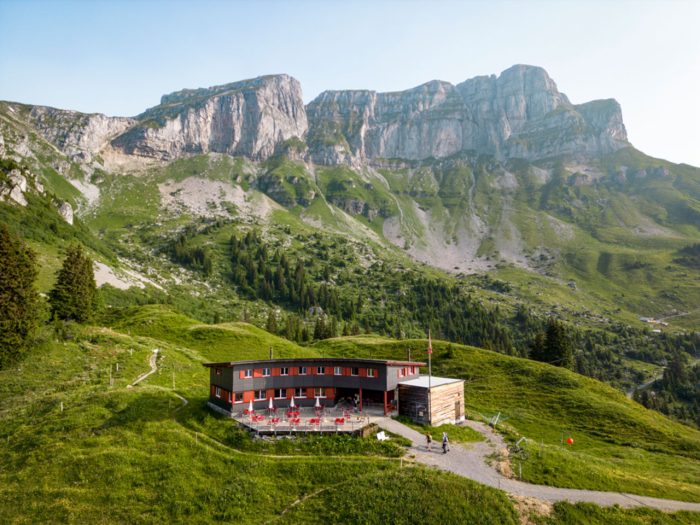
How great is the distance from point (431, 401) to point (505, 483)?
13.0 metres

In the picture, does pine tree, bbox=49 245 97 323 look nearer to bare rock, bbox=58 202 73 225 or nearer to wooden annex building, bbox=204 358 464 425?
wooden annex building, bbox=204 358 464 425

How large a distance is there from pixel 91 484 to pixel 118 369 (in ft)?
97.6

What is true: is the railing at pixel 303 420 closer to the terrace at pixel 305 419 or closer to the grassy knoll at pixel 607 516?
the terrace at pixel 305 419

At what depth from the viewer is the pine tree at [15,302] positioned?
168 feet

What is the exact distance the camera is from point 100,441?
37.6 m

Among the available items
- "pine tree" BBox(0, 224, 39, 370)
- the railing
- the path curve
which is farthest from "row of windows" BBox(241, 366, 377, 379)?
"pine tree" BBox(0, 224, 39, 370)

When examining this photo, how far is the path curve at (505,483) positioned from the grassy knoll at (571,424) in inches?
47.6

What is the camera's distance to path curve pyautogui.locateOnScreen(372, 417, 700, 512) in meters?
33.9

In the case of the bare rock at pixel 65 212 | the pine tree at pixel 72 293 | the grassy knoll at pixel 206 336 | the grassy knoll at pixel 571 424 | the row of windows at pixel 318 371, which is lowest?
the grassy knoll at pixel 571 424

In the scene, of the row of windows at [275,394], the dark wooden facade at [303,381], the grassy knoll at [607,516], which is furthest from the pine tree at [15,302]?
the grassy knoll at [607,516]

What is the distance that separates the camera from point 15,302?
178 feet

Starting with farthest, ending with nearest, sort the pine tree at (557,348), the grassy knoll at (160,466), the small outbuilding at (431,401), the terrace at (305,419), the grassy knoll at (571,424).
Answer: the pine tree at (557,348), the small outbuilding at (431,401), the terrace at (305,419), the grassy knoll at (571,424), the grassy knoll at (160,466)

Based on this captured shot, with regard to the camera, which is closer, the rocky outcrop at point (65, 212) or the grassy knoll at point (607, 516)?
the grassy knoll at point (607, 516)

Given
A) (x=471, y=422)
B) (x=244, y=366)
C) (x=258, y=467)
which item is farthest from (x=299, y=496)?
(x=471, y=422)
